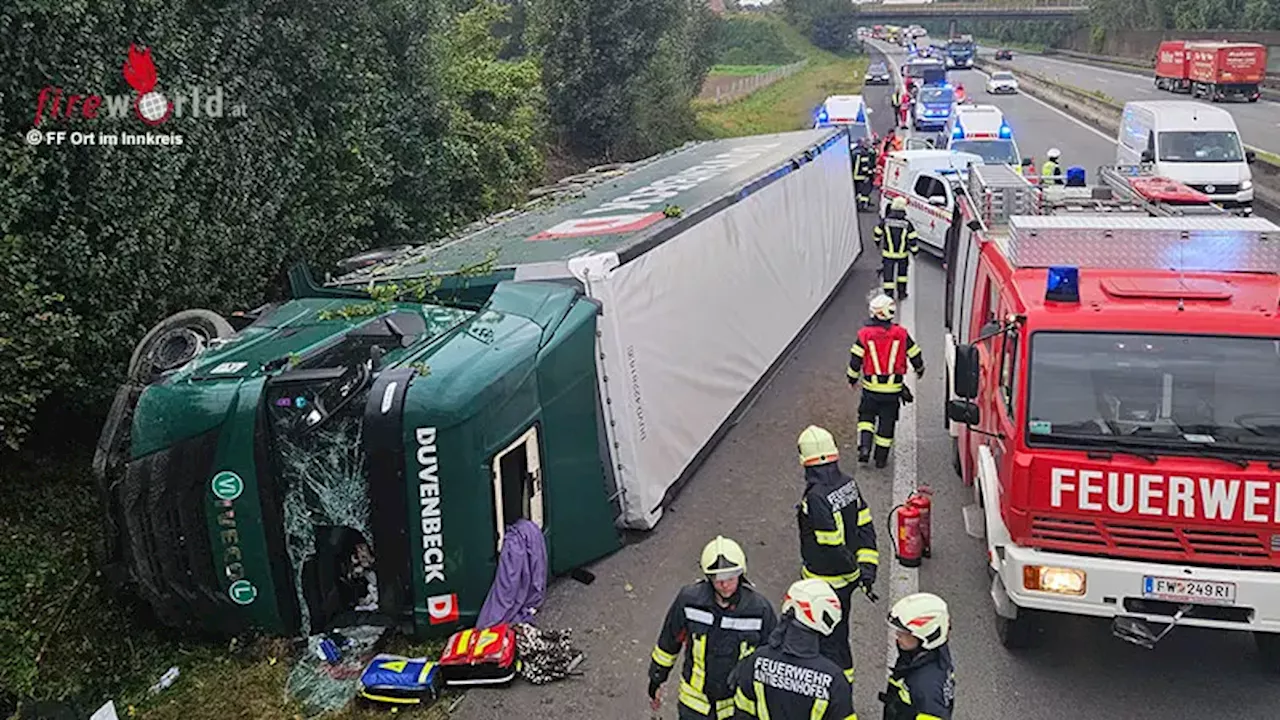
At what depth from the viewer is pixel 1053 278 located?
20.4 feet

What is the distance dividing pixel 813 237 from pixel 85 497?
9.24 meters

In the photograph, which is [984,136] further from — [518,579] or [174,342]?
[174,342]

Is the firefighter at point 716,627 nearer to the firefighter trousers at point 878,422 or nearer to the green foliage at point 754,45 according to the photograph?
the firefighter trousers at point 878,422

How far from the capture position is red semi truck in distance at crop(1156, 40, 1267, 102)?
4197cm

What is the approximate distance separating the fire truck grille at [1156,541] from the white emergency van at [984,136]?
14278mm

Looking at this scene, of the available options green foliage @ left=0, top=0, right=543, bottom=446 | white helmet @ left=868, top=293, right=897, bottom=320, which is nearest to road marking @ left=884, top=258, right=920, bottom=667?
white helmet @ left=868, top=293, right=897, bottom=320

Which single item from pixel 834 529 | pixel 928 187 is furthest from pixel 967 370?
pixel 928 187

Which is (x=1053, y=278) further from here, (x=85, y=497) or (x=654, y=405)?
(x=85, y=497)

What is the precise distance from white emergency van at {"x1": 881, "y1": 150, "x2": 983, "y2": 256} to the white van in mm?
5633

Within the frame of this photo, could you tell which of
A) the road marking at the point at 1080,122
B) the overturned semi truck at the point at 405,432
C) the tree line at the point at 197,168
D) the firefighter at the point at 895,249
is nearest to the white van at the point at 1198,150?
the firefighter at the point at 895,249

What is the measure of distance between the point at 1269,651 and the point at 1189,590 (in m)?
1.11

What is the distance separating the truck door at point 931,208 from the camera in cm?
1684

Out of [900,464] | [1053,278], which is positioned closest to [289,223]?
[900,464]

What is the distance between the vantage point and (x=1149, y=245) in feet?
21.6
